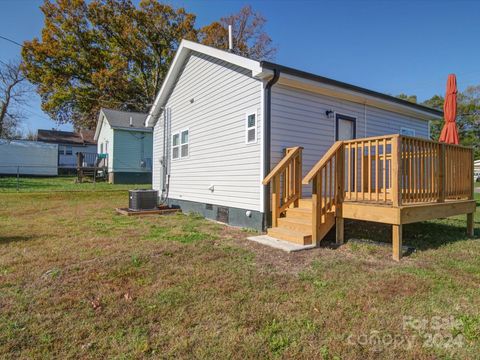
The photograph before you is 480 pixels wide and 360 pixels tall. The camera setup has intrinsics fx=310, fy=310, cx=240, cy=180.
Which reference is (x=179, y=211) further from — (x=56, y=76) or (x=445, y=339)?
(x=56, y=76)

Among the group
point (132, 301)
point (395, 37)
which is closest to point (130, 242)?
point (132, 301)

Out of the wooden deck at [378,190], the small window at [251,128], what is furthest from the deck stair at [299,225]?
the small window at [251,128]

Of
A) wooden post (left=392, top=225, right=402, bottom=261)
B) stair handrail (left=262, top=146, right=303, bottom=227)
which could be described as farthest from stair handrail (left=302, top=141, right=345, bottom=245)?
wooden post (left=392, top=225, right=402, bottom=261)

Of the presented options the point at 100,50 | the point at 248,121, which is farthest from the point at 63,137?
the point at 248,121

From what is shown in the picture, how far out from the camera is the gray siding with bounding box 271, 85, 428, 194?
Answer: 20.4 feet

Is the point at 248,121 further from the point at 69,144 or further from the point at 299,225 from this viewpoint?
the point at 69,144

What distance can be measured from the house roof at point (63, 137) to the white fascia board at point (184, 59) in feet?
76.2

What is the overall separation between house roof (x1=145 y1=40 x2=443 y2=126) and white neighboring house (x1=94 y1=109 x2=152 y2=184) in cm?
990

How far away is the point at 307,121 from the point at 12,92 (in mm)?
26535

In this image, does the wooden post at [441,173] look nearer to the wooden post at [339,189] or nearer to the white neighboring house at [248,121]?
the wooden post at [339,189]

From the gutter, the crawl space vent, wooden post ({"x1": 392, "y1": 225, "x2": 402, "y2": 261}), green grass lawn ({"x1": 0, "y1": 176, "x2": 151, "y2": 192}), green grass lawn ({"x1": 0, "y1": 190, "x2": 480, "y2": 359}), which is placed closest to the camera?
green grass lawn ({"x1": 0, "y1": 190, "x2": 480, "y2": 359})

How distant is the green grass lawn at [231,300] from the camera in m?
2.21

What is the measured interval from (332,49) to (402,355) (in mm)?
16350

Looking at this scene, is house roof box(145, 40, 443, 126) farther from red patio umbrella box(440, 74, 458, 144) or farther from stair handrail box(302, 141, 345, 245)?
stair handrail box(302, 141, 345, 245)
